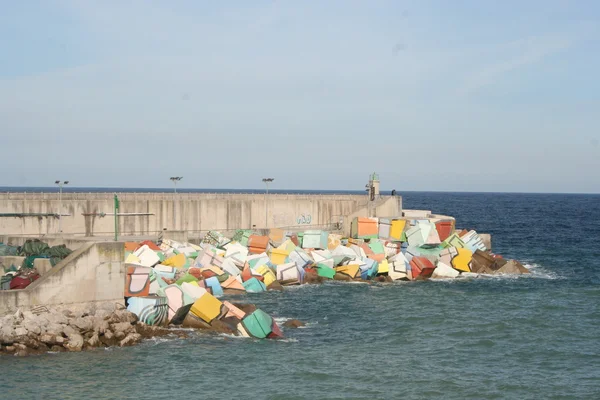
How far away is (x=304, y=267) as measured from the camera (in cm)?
3991

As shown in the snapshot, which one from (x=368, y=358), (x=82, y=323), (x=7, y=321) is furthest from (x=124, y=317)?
(x=368, y=358)

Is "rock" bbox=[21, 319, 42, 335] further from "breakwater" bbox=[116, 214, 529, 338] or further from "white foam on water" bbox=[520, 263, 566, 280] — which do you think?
"white foam on water" bbox=[520, 263, 566, 280]

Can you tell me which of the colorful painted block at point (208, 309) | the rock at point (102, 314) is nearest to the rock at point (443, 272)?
the colorful painted block at point (208, 309)

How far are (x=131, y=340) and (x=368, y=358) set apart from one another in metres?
7.85

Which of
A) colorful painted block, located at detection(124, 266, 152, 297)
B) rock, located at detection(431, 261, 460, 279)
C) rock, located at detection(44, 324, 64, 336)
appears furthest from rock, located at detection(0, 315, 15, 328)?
rock, located at detection(431, 261, 460, 279)

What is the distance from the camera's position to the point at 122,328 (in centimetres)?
2411

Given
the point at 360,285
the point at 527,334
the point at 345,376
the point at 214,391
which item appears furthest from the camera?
the point at 360,285

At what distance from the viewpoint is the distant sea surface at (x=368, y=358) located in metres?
20.2

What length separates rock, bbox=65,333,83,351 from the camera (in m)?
22.8

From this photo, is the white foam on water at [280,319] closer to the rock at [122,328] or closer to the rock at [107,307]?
the rock at [122,328]

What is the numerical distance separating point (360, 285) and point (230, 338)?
47.5ft

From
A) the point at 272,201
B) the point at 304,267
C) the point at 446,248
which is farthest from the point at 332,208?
the point at 304,267

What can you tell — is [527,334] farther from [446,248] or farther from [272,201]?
[272,201]

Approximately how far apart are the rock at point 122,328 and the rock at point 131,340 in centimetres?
20
